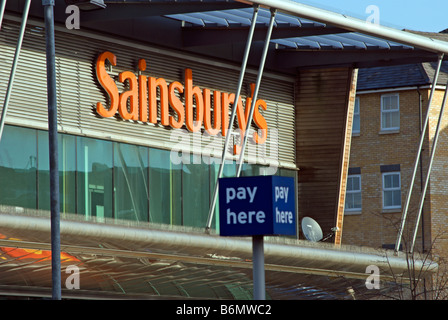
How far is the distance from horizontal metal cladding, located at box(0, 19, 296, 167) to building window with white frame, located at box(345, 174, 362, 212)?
17140 millimetres

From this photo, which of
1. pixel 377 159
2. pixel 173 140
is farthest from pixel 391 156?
pixel 173 140

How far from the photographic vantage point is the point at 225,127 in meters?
33.8

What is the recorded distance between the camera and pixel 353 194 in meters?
52.7

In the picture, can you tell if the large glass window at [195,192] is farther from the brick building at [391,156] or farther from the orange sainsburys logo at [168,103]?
the brick building at [391,156]

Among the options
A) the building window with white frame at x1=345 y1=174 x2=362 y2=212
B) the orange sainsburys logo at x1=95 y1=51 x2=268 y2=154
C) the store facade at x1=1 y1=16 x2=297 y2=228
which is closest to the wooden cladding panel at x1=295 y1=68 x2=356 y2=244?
the store facade at x1=1 y1=16 x2=297 y2=228

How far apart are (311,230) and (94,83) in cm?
962

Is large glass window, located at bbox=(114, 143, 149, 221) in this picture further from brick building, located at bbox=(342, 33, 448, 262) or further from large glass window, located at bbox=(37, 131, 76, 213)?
brick building, located at bbox=(342, 33, 448, 262)

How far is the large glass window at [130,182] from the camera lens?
29859 mm

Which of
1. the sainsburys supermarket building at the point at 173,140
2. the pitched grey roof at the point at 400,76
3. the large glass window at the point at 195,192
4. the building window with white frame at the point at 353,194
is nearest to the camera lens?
the sainsburys supermarket building at the point at 173,140

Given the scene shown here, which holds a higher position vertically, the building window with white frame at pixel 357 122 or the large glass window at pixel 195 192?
the building window with white frame at pixel 357 122

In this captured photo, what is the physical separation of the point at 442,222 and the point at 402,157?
3869 mm

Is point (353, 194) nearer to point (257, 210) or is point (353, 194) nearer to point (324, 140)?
point (324, 140)

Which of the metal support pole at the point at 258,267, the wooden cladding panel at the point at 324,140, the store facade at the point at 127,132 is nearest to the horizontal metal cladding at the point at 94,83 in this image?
the store facade at the point at 127,132

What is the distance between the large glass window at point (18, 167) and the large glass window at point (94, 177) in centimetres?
164
